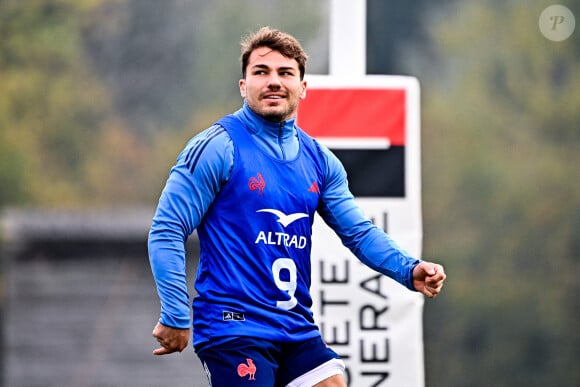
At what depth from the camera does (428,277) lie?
4.09 m

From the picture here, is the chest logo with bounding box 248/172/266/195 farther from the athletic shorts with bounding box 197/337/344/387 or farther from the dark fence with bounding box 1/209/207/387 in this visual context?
the dark fence with bounding box 1/209/207/387

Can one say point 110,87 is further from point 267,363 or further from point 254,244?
point 267,363

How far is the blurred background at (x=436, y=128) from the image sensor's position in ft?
59.0

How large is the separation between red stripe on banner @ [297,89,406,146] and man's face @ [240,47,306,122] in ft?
4.80

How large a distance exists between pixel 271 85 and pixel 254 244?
1.76ft

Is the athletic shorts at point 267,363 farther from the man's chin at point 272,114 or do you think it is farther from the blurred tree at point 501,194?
the blurred tree at point 501,194

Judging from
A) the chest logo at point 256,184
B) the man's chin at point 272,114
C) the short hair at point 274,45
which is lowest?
the chest logo at point 256,184

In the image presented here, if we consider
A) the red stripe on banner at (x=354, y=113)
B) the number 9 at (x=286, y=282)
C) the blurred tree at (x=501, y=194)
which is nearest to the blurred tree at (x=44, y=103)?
the blurred tree at (x=501, y=194)

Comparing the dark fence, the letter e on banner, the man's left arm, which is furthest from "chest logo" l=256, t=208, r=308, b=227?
the dark fence

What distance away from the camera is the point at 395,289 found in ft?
18.6

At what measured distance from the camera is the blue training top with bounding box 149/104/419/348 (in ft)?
13.0

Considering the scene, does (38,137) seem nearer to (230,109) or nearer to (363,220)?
(230,109)

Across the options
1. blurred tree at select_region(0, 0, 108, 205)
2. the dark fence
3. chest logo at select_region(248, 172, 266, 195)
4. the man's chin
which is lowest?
the dark fence

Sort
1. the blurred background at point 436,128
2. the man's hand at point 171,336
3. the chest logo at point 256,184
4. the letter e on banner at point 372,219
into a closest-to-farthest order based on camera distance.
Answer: the man's hand at point 171,336 < the chest logo at point 256,184 < the letter e on banner at point 372,219 < the blurred background at point 436,128
